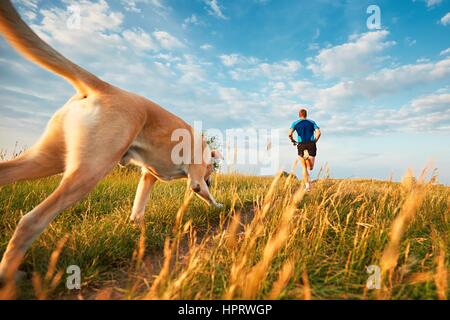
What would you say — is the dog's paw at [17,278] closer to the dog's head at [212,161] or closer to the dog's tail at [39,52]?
the dog's tail at [39,52]

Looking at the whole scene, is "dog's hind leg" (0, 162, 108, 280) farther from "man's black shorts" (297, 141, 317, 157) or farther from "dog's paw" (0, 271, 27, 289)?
"man's black shorts" (297, 141, 317, 157)

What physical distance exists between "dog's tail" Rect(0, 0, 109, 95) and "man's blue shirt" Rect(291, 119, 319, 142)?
8.50 meters

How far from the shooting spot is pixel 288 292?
205 centimetres

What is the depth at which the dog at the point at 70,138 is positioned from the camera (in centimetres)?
237

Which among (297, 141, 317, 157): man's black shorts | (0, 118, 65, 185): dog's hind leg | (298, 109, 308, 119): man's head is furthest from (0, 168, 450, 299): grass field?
(298, 109, 308, 119): man's head

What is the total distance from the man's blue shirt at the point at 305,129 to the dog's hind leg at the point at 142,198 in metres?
7.28

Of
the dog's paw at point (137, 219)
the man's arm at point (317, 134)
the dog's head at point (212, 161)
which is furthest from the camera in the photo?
the man's arm at point (317, 134)

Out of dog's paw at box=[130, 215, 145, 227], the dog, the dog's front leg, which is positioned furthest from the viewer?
the dog's front leg

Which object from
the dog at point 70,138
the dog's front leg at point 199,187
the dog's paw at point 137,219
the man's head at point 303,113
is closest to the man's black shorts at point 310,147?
the man's head at point 303,113

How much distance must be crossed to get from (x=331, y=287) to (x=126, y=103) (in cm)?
281

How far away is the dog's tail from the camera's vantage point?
100 inches

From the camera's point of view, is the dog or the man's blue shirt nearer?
the dog

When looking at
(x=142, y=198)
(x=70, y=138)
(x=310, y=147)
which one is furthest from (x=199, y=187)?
(x=310, y=147)
